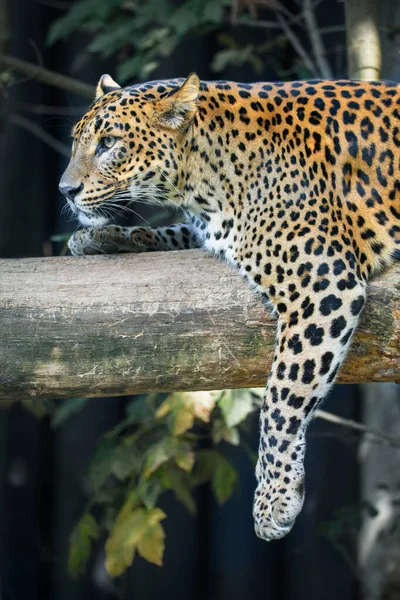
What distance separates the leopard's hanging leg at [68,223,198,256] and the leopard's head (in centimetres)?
17

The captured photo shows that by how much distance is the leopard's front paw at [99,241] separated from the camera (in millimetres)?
5145

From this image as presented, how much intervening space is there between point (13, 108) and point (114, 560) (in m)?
4.58

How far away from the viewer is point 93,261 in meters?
4.95

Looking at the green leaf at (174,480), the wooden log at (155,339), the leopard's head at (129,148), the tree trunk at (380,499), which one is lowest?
the tree trunk at (380,499)

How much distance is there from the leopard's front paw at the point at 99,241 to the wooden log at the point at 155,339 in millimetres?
458

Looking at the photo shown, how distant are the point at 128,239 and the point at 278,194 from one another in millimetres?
919

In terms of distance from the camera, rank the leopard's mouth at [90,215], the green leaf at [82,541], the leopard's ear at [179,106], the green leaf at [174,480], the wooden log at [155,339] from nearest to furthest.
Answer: the wooden log at [155,339], the leopard's ear at [179,106], the leopard's mouth at [90,215], the green leaf at [174,480], the green leaf at [82,541]

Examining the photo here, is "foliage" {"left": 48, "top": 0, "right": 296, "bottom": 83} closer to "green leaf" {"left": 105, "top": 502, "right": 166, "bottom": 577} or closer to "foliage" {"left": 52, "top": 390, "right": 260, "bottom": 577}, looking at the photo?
"foliage" {"left": 52, "top": 390, "right": 260, "bottom": 577}

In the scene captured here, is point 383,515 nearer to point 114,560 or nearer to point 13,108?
point 114,560

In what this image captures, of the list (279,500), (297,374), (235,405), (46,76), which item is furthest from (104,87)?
(279,500)

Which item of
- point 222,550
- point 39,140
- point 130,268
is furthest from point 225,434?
point 39,140

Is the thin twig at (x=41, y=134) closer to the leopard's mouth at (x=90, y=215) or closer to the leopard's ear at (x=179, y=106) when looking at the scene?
the leopard's mouth at (x=90, y=215)

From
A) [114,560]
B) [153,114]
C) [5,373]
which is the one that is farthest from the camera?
[114,560]

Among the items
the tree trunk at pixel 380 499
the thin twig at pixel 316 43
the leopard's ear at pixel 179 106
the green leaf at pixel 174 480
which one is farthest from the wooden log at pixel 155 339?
the tree trunk at pixel 380 499
